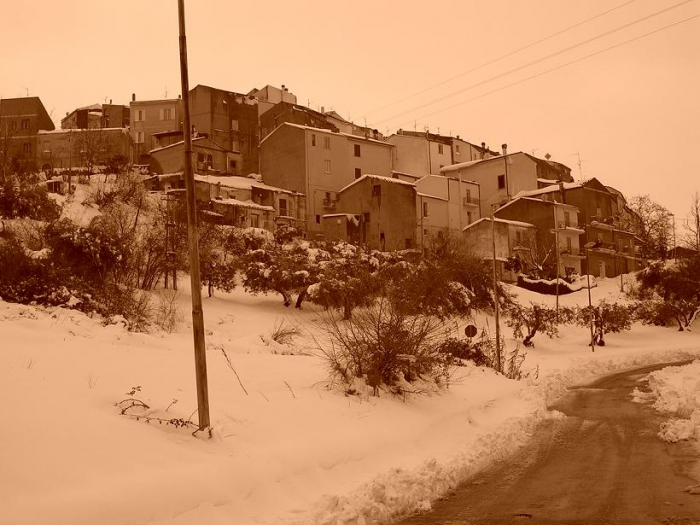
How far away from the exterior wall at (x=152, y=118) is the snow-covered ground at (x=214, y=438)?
71.5 meters

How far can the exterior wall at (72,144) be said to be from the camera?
71.4m

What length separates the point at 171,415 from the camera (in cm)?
1012

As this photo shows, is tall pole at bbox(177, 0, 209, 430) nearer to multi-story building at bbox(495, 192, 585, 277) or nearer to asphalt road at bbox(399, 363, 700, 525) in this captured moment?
asphalt road at bbox(399, 363, 700, 525)

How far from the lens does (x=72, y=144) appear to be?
73938mm

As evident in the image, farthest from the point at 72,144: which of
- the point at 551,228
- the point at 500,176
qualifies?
the point at 551,228

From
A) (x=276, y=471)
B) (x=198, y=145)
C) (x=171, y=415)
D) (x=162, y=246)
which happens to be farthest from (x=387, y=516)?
(x=198, y=145)

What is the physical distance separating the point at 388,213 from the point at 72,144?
35240mm

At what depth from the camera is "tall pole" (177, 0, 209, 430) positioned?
9.21 m

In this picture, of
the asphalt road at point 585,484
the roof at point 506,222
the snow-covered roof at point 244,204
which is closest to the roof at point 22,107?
the snow-covered roof at point 244,204

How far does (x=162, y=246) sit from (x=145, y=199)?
44.5 ft

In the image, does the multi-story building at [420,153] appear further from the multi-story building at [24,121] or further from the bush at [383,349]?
the bush at [383,349]

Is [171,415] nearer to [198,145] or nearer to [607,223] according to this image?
[198,145]

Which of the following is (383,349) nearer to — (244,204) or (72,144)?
(244,204)

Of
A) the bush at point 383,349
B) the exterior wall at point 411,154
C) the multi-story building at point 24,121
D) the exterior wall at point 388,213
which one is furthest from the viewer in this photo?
the exterior wall at point 411,154
